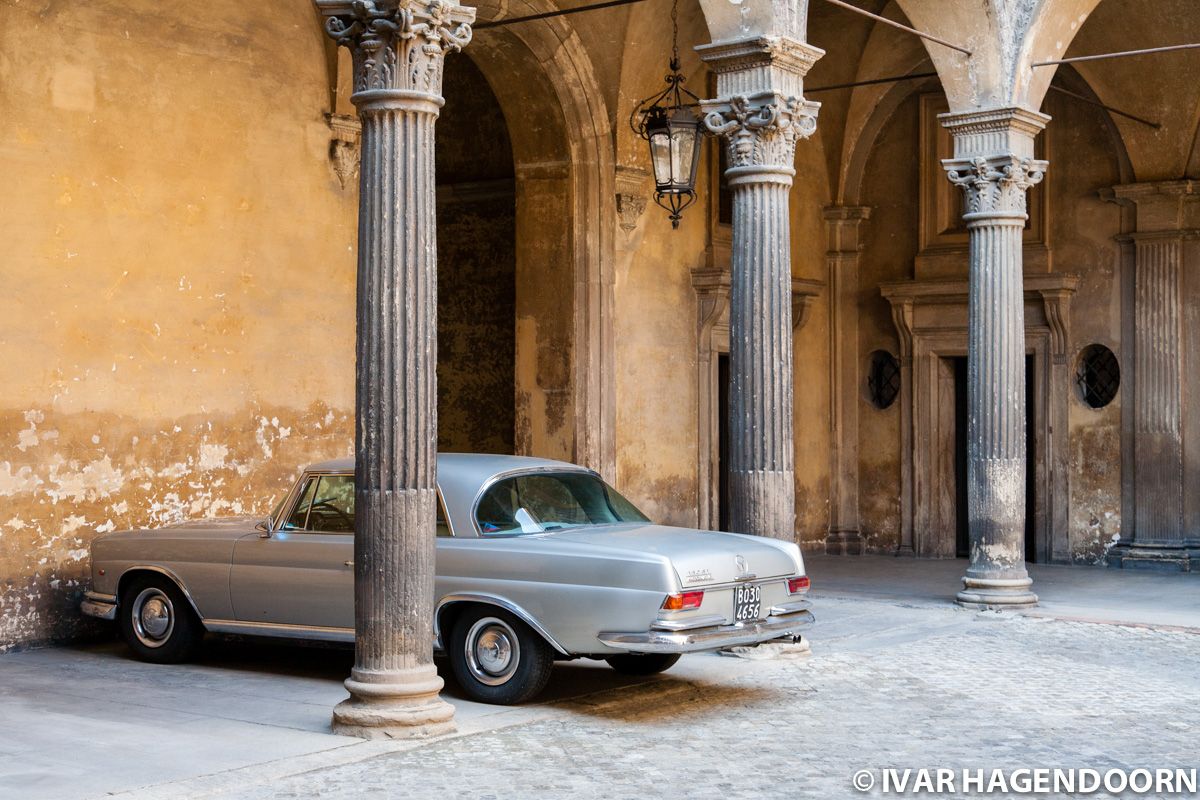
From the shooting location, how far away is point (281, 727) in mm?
7484

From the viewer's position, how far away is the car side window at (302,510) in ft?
29.5

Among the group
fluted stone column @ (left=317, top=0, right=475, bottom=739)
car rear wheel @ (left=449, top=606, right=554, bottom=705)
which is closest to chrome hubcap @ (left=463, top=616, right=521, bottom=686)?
car rear wheel @ (left=449, top=606, right=554, bottom=705)

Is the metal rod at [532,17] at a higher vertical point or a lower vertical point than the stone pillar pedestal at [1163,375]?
higher

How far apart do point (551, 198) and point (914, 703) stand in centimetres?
765

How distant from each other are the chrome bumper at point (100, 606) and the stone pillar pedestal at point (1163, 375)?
1179cm

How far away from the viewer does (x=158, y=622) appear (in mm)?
9617

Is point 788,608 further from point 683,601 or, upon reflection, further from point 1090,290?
point 1090,290

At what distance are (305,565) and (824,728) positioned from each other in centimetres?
317

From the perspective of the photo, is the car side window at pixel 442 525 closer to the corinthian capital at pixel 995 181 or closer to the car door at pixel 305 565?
the car door at pixel 305 565

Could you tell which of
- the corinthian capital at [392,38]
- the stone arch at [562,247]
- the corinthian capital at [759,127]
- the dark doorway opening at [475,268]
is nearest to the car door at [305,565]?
the corinthian capital at [392,38]

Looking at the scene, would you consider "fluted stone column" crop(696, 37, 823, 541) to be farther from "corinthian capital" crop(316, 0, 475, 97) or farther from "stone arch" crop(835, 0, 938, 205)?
"stone arch" crop(835, 0, 938, 205)

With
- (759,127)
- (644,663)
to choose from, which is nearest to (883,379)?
(759,127)

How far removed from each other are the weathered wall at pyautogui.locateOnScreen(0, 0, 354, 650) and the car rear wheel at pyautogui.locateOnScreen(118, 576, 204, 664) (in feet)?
3.38

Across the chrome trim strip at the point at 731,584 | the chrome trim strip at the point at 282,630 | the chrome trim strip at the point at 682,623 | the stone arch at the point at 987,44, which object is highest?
the stone arch at the point at 987,44
